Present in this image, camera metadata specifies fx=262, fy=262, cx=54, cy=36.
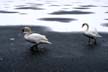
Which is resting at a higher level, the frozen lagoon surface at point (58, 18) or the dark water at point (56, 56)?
the dark water at point (56, 56)

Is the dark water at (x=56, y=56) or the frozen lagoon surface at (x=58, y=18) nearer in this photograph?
the dark water at (x=56, y=56)

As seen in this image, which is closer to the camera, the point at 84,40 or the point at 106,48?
the point at 106,48

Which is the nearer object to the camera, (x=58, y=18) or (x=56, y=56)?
(x=56, y=56)

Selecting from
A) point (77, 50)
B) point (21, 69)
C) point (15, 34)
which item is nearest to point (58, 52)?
point (77, 50)

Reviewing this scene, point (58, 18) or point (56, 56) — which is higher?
point (56, 56)

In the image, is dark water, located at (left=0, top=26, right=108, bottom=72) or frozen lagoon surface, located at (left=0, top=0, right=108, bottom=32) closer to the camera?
dark water, located at (left=0, top=26, right=108, bottom=72)

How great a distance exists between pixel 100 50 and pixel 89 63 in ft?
7.51

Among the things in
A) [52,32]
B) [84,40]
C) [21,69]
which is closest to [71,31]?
[52,32]

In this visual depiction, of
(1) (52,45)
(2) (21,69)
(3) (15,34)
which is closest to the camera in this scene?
(2) (21,69)

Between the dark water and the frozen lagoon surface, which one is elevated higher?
the dark water

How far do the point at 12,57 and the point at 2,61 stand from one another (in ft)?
2.33

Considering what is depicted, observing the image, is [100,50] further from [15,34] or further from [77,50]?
[15,34]

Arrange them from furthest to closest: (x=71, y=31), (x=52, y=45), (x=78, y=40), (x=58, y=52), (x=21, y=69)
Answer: (x=71, y=31) → (x=78, y=40) → (x=52, y=45) → (x=58, y=52) → (x=21, y=69)

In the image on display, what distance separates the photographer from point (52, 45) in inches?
549
